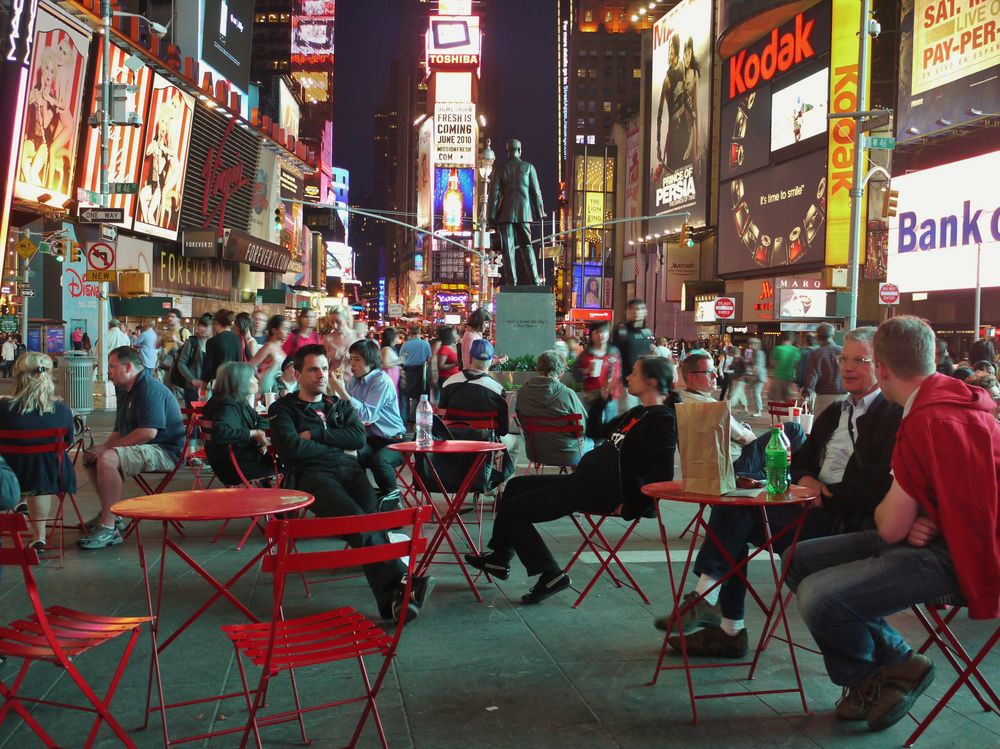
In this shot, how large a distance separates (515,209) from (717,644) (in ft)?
43.4

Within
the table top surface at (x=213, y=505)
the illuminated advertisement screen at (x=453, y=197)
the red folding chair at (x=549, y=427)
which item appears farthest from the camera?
the illuminated advertisement screen at (x=453, y=197)

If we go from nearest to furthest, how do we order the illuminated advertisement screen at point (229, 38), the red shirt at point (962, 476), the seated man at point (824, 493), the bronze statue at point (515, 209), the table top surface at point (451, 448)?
the red shirt at point (962, 476)
the seated man at point (824, 493)
the table top surface at point (451, 448)
the bronze statue at point (515, 209)
the illuminated advertisement screen at point (229, 38)

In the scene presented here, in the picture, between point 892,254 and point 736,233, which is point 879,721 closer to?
point 892,254

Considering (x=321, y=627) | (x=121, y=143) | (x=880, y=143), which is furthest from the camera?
(x=121, y=143)

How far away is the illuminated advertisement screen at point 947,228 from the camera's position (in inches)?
1257

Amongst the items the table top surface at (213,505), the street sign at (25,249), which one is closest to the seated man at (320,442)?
the table top surface at (213,505)

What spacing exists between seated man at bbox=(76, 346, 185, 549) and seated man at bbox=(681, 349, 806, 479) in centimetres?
413

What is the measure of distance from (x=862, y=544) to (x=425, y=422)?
352 centimetres

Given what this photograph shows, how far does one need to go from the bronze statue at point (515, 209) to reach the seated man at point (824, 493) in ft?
41.8

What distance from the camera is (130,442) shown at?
709cm

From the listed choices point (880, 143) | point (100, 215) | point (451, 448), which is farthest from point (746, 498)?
point (100, 215)

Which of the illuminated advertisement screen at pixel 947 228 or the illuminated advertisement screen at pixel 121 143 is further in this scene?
the illuminated advertisement screen at pixel 947 228

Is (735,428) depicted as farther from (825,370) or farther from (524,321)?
(524,321)

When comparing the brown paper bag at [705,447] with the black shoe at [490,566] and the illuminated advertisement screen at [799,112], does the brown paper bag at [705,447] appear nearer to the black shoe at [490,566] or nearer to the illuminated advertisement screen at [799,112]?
the black shoe at [490,566]
